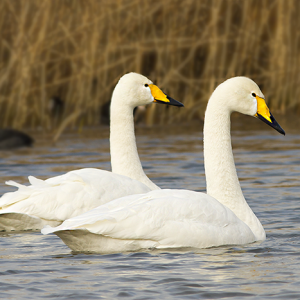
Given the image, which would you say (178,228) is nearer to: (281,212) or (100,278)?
(100,278)

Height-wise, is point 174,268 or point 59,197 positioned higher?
point 59,197

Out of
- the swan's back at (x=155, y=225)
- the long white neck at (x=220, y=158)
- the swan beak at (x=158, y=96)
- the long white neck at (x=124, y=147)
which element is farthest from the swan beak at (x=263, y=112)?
the swan beak at (x=158, y=96)

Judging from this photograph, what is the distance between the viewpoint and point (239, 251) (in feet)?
18.4

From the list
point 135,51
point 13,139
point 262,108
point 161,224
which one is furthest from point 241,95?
point 135,51

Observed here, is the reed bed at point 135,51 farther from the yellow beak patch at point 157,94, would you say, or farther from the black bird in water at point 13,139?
the yellow beak patch at point 157,94

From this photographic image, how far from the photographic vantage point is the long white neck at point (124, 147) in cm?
764

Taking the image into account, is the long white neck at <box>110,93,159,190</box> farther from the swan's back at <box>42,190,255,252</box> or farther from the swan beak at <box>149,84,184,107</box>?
the swan's back at <box>42,190,255,252</box>

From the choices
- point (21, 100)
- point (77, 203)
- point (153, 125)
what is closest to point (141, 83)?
point (77, 203)

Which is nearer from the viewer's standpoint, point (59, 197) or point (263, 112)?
point (263, 112)

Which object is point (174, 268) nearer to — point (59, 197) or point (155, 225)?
point (155, 225)

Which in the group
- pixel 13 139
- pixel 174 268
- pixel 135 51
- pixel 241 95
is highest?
pixel 135 51

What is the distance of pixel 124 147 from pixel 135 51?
7.25 meters

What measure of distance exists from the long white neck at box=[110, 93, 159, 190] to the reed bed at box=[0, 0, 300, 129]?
6017mm

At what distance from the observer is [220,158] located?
20.7 ft
